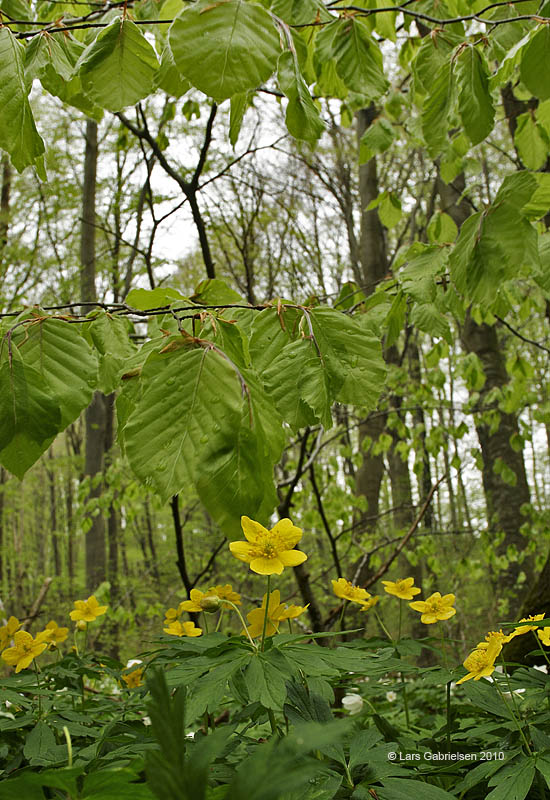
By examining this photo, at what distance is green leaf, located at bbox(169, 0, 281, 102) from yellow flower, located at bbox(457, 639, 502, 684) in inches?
36.4

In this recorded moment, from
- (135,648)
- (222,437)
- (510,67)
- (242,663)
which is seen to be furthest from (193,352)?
(135,648)

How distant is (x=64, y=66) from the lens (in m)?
1.08

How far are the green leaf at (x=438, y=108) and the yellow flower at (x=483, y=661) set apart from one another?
1.14 m

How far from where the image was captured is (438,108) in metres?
1.35

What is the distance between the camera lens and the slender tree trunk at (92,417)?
6.35 metres

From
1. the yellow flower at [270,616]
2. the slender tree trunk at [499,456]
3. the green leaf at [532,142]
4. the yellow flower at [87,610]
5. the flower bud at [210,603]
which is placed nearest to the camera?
the yellow flower at [270,616]

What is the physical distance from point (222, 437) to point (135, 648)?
370 inches

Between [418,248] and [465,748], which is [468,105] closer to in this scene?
[418,248]

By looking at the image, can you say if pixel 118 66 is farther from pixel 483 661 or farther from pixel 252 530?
pixel 483 661

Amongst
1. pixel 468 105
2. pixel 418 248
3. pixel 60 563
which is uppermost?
pixel 468 105

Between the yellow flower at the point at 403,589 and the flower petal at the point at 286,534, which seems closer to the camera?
the flower petal at the point at 286,534

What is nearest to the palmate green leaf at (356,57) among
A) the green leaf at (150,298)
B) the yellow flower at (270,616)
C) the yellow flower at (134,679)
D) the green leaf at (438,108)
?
the green leaf at (438,108)

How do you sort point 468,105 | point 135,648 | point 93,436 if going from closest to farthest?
point 468,105 < point 93,436 < point 135,648

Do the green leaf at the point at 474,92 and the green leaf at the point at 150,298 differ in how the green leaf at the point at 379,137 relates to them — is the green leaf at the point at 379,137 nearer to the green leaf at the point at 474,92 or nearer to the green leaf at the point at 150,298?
the green leaf at the point at 474,92
